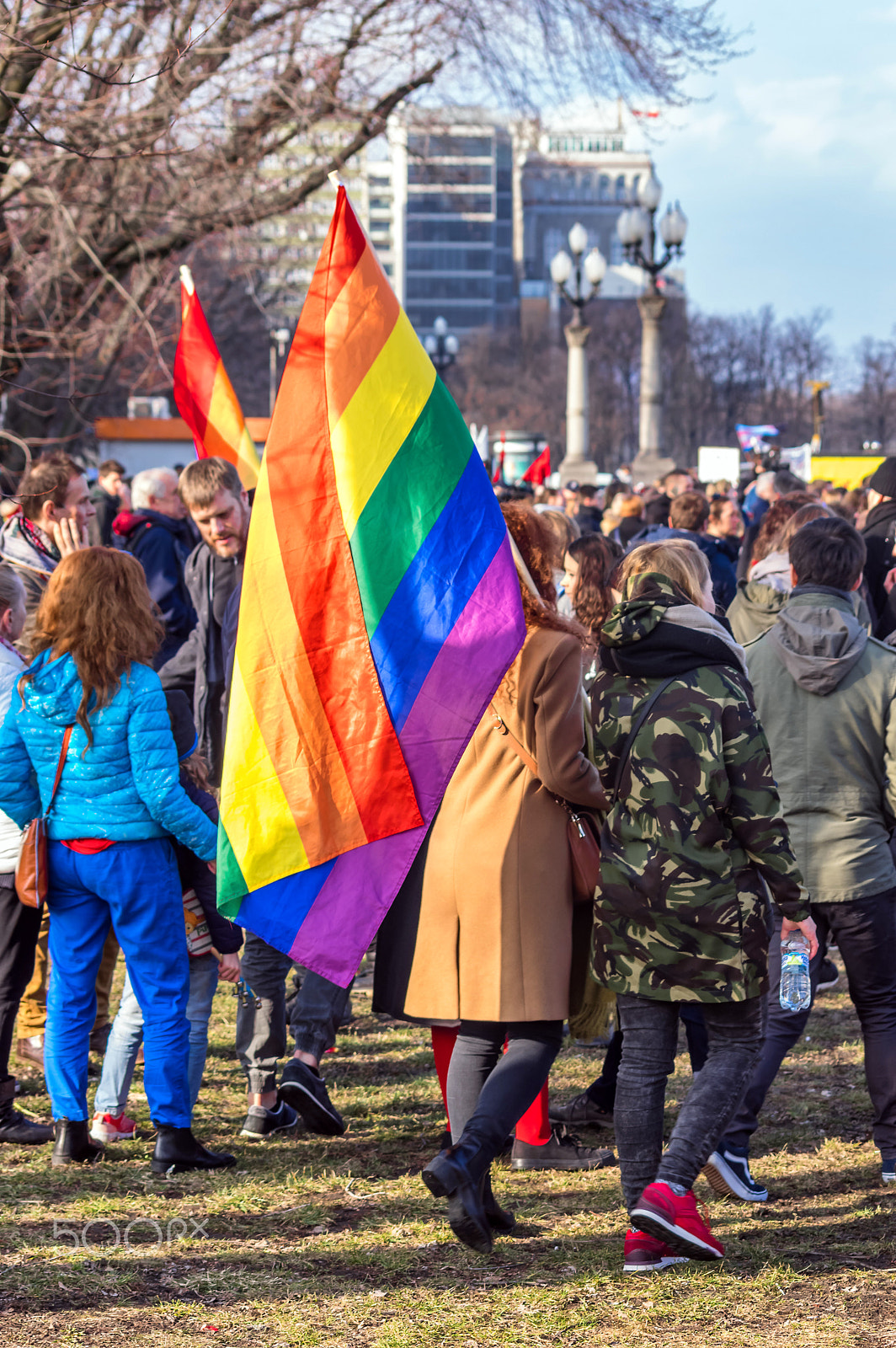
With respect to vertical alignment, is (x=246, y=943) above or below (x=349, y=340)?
below

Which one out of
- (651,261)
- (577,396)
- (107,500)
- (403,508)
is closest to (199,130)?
(107,500)

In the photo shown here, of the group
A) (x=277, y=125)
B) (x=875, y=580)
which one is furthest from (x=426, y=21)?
(x=875, y=580)

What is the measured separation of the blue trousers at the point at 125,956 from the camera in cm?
485

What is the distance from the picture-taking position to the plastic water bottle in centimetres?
440

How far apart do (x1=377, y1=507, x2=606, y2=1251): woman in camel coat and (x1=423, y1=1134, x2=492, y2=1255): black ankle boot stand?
185 mm

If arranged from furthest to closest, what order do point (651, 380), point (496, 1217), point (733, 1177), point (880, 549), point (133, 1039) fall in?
point (651, 380)
point (880, 549)
point (133, 1039)
point (733, 1177)
point (496, 1217)

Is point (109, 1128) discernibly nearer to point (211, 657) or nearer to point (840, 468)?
point (211, 657)

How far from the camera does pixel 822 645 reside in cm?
A: 474

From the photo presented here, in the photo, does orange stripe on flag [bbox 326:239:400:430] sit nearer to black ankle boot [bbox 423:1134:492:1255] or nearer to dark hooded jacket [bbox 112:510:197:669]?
black ankle boot [bbox 423:1134:492:1255]

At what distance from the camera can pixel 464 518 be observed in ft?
13.6

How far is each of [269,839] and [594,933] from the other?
933mm

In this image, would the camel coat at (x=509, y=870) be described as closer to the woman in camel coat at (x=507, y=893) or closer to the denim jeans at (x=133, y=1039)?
the woman in camel coat at (x=507, y=893)

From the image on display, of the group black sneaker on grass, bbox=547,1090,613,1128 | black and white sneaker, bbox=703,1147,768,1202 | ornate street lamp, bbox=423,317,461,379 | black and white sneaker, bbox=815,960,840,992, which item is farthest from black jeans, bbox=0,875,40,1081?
ornate street lamp, bbox=423,317,461,379

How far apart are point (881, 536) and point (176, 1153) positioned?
5157 mm
